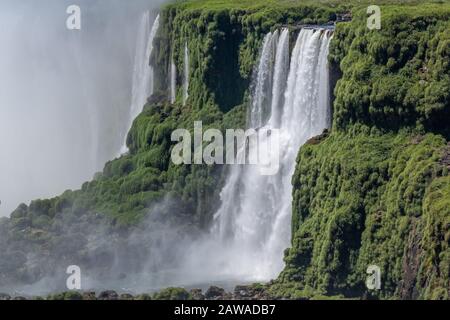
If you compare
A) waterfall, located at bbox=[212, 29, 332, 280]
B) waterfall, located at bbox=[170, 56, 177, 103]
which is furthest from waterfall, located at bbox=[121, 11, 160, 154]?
waterfall, located at bbox=[212, 29, 332, 280]

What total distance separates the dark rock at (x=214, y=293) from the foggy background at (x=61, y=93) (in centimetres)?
2944

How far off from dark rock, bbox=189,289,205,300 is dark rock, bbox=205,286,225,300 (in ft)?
0.82

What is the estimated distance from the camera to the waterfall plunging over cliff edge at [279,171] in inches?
3393

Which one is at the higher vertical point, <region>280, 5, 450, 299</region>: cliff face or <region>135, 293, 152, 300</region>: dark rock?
<region>280, 5, 450, 299</region>: cliff face

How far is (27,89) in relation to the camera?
12056 centimetres

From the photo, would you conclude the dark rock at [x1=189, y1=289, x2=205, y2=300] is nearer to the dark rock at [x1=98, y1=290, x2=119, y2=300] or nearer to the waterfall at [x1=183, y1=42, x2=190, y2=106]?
the dark rock at [x1=98, y1=290, x2=119, y2=300]

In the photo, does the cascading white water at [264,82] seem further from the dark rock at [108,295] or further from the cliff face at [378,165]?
the dark rock at [108,295]

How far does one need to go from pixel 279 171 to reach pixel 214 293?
10136mm

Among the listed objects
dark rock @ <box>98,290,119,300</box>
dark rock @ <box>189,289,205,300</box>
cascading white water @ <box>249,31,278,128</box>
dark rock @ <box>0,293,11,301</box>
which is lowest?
dark rock @ <box>0,293,11,301</box>

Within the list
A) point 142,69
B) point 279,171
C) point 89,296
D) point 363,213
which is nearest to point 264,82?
point 279,171

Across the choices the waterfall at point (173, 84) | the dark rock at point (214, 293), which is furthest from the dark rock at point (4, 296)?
the waterfall at point (173, 84)

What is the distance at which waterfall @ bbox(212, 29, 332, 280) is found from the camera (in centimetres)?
8619

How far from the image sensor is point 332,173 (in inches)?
3219
